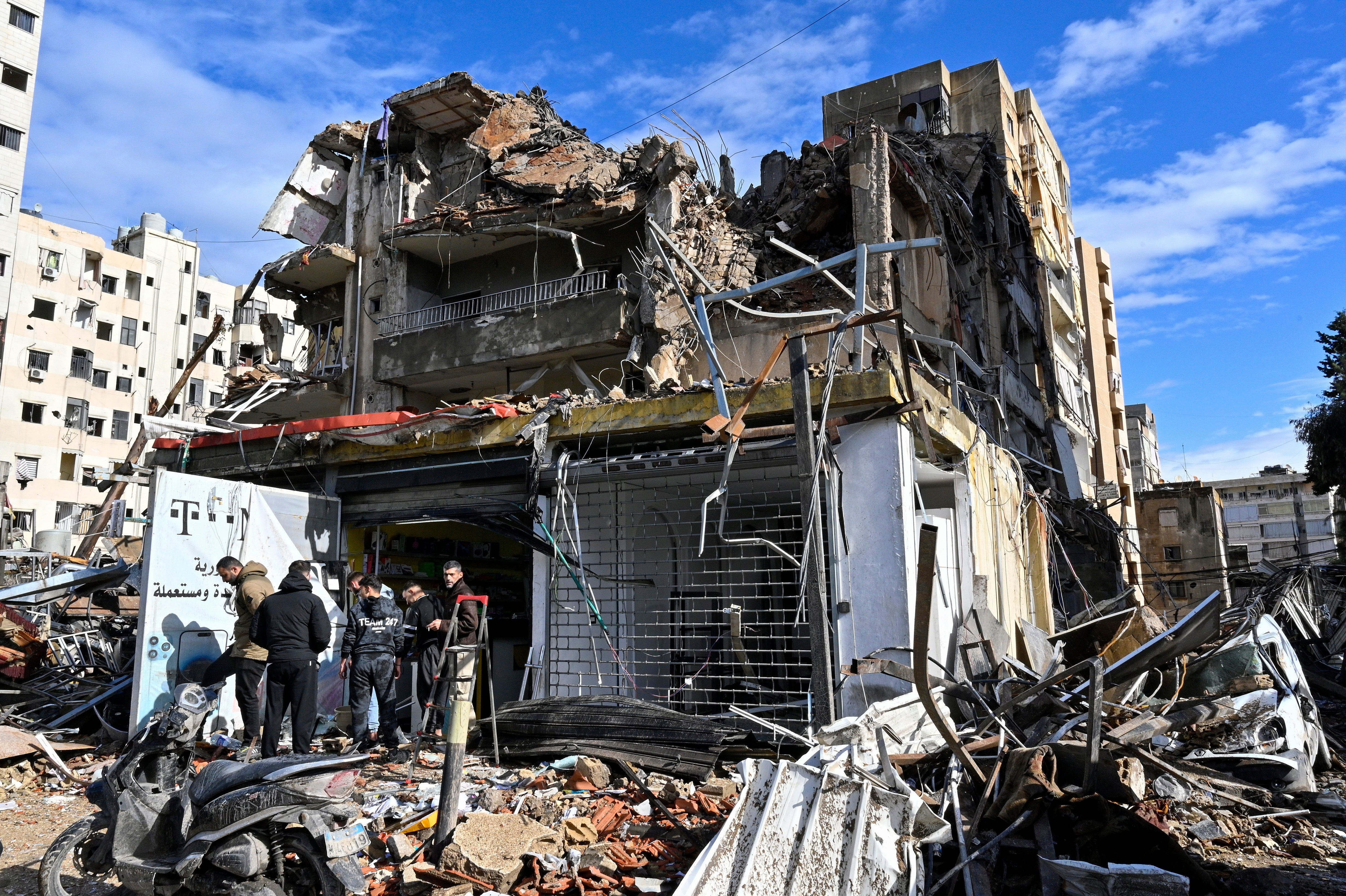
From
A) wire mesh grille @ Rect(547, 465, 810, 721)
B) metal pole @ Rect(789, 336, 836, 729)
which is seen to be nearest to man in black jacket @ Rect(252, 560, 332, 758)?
wire mesh grille @ Rect(547, 465, 810, 721)

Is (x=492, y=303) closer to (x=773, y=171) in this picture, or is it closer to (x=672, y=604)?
(x=773, y=171)

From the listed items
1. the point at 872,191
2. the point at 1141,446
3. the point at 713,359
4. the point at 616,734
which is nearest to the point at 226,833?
the point at 616,734

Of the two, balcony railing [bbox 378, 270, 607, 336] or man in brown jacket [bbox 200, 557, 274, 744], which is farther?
balcony railing [bbox 378, 270, 607, 336]

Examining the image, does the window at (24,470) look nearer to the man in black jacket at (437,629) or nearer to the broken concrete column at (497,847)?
the man in black jacket at (437,629)

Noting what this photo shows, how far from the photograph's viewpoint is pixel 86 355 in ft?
136

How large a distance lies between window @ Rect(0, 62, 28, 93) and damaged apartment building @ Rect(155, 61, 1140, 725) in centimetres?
2193

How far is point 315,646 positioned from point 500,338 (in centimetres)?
1054

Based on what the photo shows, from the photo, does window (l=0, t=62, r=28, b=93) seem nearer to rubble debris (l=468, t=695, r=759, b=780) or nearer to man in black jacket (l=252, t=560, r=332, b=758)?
man in black jacket (l=252, t=560, r=332, b=758)

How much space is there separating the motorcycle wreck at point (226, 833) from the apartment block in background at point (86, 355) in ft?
103

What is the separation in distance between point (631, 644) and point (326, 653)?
3.22m

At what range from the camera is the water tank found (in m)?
26.5

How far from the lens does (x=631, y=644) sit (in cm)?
966

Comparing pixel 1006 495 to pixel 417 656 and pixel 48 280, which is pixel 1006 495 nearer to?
pixel 417 656

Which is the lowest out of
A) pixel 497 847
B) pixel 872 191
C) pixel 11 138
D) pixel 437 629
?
pixel 497 847
